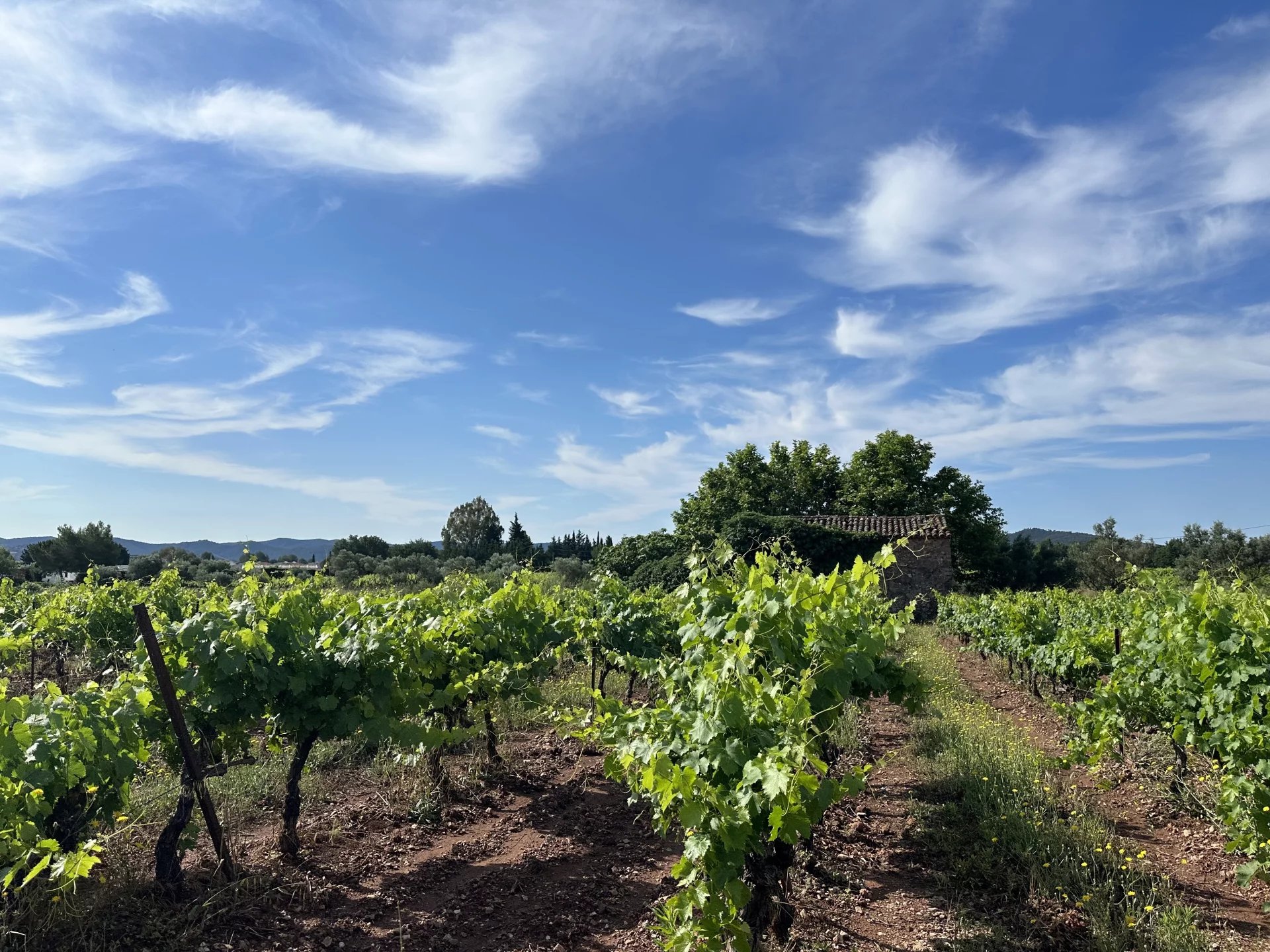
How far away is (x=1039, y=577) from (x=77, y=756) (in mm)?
44591

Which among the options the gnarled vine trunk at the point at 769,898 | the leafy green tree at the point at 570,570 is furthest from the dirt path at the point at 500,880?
the leafy green tree at the point at 570,570

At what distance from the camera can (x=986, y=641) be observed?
569 inches

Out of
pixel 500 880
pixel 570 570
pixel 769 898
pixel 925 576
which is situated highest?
pixel 925 576

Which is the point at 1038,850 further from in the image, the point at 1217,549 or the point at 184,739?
the point at 1217,549

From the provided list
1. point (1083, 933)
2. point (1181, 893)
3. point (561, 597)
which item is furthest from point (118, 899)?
point (561, 597)

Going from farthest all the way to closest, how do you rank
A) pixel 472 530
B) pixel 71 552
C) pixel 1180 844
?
pixel 472 530 → pixel 71 552 → pixel 1180 844

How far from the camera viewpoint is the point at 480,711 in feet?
23.7

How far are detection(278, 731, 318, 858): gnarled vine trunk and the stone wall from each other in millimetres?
22819

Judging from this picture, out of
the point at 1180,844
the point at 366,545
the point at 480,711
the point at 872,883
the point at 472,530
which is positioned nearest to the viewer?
the point at 872,883

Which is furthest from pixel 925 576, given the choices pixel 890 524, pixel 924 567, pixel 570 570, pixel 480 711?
pixel 480 711

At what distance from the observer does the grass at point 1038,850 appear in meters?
3.91

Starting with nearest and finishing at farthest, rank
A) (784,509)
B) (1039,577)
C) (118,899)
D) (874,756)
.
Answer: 1. (118,899)
2. (874,756)
3. (784,509)
4. (1039,577)

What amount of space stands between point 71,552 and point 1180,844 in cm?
5029

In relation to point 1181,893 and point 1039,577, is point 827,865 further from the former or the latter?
point 1039,577
